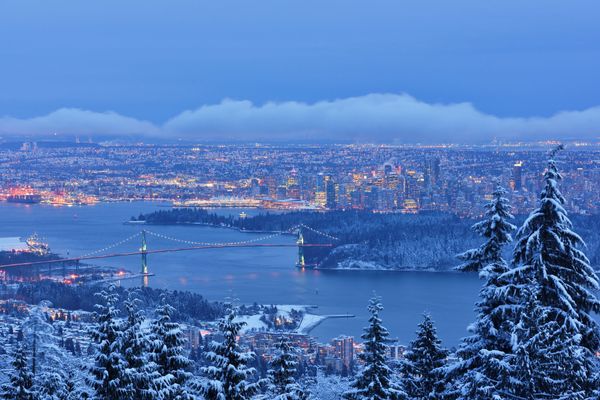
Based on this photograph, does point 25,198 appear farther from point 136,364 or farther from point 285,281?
point 136,364

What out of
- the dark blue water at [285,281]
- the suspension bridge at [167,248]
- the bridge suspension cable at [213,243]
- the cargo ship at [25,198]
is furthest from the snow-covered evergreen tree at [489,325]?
the cargo ship at [25,198]

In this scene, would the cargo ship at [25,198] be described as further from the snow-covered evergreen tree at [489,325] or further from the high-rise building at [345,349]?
the snow-covered evergreen tree at [489,325]

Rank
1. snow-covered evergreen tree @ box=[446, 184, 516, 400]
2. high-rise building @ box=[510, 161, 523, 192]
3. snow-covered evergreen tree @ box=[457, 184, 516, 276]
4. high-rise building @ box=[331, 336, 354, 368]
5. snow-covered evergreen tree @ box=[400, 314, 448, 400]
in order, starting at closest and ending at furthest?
snow-covered evergreen tree @ box=[446, 184, 516, 400] → snow-covered evergreen tree @ box=[457, 184, 516, 276] → snow-covered evergreen tree @ box=[400, 314, 448, 400] → high-rise building @ box=[331, 336, 354, 368] → high-rise building @ box=[510, 161, 523, 192]

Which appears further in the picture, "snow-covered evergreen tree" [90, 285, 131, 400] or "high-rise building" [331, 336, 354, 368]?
"high-rise building" [331, 336, 354, 368]

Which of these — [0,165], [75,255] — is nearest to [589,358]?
[75,255]

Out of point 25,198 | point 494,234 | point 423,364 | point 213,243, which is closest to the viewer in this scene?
point 494,234

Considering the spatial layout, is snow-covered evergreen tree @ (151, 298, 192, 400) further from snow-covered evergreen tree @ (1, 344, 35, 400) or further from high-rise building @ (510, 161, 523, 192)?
high-rise building @ (510, 161, 523, 192)

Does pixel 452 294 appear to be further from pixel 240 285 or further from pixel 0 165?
pixel 0 165

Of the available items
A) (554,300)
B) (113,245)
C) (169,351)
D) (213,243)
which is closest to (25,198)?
(113,245)

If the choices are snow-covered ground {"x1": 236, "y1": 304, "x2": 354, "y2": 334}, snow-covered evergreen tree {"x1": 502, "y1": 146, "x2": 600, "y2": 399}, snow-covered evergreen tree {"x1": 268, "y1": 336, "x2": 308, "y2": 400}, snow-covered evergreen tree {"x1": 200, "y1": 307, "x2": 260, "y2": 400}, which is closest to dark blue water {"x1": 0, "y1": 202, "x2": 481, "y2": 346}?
snow-covered ground {"x1": 236, "y1": 304, "x2": 354, "y2": 334}
